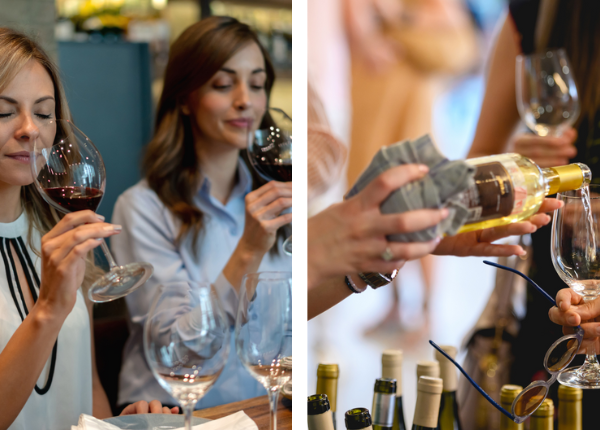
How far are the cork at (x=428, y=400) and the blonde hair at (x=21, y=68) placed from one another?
690 mm

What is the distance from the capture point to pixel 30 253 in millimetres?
958

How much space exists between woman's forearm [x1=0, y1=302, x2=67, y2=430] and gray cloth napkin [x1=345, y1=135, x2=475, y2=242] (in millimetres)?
541

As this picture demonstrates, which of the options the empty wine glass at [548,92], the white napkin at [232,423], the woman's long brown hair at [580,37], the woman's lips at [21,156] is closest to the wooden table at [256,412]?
the white napkin at [232,423]

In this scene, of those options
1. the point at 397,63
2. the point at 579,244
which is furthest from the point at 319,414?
the point at 397,63

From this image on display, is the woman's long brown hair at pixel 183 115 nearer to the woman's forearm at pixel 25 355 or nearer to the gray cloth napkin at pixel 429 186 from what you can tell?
the woman's forearm at pixel 25 355

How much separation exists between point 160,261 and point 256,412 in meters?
0.63

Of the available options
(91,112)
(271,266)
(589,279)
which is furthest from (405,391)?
(91,112)

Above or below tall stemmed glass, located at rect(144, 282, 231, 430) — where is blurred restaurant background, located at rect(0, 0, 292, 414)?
above

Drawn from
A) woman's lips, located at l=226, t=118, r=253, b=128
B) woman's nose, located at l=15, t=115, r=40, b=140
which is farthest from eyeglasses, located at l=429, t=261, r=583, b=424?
woman's lips, located at l=226, t=118, r=253, b=128

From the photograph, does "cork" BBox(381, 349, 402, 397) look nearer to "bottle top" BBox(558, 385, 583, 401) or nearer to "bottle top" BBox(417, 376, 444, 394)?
"bottle top" BBox(417, 376, 444, 394)

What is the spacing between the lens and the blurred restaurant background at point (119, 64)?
130 cm

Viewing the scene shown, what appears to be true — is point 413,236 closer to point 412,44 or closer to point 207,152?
point 207,152

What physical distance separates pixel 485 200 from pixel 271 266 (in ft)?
2.73

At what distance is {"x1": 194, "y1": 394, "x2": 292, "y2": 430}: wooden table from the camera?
0.74 meters
